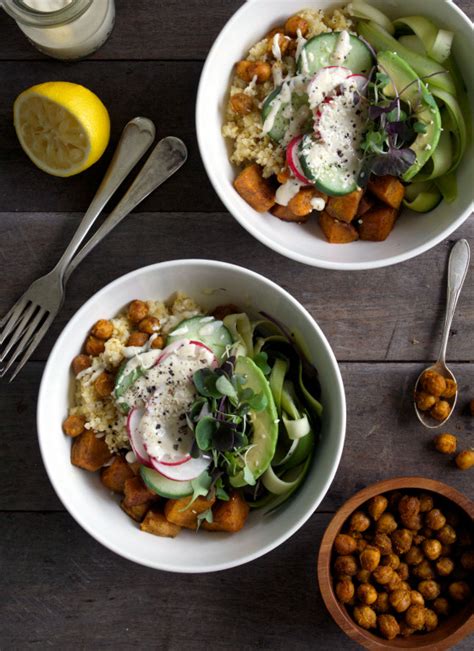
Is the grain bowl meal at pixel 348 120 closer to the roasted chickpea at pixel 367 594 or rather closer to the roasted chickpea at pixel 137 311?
the roasted chickpea at pixel 137 311

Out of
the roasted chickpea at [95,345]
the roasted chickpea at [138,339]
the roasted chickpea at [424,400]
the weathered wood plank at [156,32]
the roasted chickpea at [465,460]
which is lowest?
the roasted chickpea at [465,460]

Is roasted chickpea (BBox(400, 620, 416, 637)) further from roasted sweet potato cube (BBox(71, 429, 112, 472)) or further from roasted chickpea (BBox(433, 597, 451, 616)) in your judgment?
roasted sweet potato cube (BBox(71, 429, 112, 472))

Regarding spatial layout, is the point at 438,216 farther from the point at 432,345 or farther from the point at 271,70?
the point at 271,70

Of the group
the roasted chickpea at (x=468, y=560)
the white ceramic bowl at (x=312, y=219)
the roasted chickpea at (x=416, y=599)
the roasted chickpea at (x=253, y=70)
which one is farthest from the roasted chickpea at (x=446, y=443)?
the roasted chickpea at (x=253, y=70)

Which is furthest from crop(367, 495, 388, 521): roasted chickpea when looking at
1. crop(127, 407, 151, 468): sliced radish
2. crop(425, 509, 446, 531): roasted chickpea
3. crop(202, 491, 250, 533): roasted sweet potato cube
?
crop(127, 407, 151, 468): sliced radish

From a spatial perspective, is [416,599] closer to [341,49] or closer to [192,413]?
[192,413]
